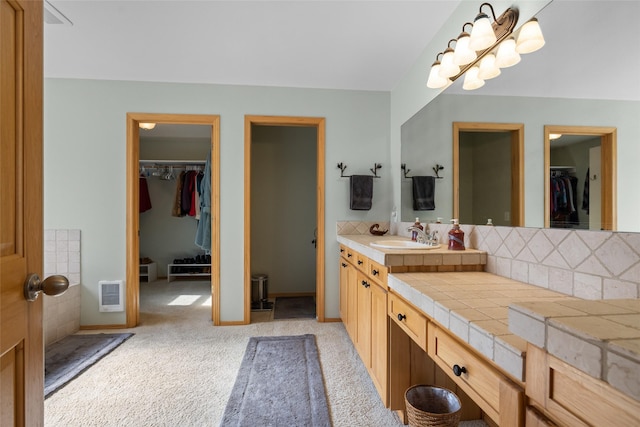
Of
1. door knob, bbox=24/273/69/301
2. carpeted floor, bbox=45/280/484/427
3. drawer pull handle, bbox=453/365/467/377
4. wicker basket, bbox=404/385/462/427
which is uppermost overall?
door knob, bbox=24/273/69/301

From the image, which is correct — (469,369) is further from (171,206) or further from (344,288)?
(171,206)

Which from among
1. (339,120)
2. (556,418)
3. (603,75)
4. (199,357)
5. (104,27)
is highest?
(104,27)

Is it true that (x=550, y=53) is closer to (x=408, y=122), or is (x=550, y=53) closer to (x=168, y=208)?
(x=408, y=122)

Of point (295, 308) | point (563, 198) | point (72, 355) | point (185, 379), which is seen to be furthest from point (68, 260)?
point (563, 198)

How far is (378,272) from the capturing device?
1681 mm

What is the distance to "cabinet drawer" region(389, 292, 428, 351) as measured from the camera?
111cm

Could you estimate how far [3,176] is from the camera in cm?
62

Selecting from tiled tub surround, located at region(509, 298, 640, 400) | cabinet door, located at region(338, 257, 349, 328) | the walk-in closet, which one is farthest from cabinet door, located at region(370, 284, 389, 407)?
the walk-in closet

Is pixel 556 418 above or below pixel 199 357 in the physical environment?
above

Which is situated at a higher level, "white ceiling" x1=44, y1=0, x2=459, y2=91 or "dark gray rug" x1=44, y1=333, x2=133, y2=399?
"white ceiling" x1=44, y1=0, x2=459, y2=91

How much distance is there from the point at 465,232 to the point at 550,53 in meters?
0.96

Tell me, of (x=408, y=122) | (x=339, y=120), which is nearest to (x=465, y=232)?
(x=408, y=122)

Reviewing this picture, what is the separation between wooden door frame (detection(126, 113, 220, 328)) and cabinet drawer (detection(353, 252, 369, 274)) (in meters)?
1.40

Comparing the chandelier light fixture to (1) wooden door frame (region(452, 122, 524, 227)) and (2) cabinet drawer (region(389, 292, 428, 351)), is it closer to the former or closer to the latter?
(1) wooden door frame (region(452, 122, 524, 227))
